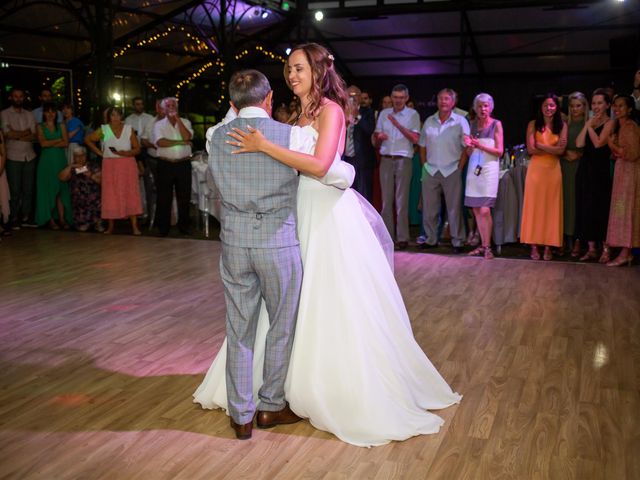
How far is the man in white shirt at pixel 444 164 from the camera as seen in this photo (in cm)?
656

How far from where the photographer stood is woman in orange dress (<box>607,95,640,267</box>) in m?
5.76

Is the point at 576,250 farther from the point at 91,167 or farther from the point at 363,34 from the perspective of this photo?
the point at 363,34

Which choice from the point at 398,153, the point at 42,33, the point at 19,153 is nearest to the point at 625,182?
the point at 398,153

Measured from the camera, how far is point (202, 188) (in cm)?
789

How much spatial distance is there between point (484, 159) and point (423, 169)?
80 centimetres

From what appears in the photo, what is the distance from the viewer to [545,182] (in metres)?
6.32

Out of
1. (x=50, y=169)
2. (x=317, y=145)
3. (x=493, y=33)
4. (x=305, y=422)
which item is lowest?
(x=305, y=422)

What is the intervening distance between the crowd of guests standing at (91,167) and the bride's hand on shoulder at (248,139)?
5.41 metres

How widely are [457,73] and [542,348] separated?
12.1 m

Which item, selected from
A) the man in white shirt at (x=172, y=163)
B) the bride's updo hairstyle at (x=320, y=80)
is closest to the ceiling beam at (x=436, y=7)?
the man in white shirt at (x=172, y=163)

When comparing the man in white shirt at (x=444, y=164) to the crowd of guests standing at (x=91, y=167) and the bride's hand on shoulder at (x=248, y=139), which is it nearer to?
the crowd of guests standing at (x=91, y=167)

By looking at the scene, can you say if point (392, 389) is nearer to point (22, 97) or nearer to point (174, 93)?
point (22, 97)

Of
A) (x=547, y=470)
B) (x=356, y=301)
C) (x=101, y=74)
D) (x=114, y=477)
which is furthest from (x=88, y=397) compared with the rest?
(x=101, y=74)

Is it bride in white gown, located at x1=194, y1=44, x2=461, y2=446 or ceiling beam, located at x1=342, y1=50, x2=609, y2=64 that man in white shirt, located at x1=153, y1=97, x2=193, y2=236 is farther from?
ceiling beam, located at x1=342, y1=50, x2=609, y2=64
